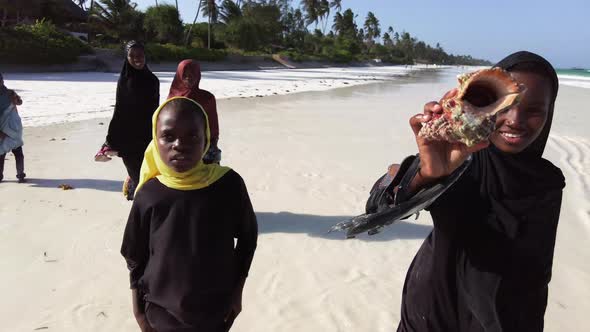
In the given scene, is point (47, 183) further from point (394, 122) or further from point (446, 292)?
point (394, 122)

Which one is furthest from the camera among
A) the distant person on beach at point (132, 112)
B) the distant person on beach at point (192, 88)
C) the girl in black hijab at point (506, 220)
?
the distant person on beach at point (132, 112)

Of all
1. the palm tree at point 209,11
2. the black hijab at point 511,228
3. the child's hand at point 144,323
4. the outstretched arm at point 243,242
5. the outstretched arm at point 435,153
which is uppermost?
the palm tree at point 209,11

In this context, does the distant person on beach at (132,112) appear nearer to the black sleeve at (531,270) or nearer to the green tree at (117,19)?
the black sleeve at (531,270)

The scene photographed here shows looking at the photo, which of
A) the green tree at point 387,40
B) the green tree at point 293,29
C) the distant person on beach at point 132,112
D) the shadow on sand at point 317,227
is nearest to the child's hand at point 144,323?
the shadow on sand at point 317,227

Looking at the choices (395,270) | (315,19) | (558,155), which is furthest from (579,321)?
(315,19)

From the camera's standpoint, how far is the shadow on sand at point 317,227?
3.73 meters

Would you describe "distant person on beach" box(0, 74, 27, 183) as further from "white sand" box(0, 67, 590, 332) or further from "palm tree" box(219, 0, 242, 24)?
"palm tree" box(219, 0, 242, 24)

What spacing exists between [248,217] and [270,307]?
3.87ft

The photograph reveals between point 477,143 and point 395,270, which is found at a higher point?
point 477,143

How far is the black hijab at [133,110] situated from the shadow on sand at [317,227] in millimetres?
1352

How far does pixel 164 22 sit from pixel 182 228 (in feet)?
124

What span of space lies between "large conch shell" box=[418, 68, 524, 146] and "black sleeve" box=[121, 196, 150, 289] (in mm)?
1120

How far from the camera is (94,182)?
495cm

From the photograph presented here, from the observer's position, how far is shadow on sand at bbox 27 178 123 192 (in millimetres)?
4742
